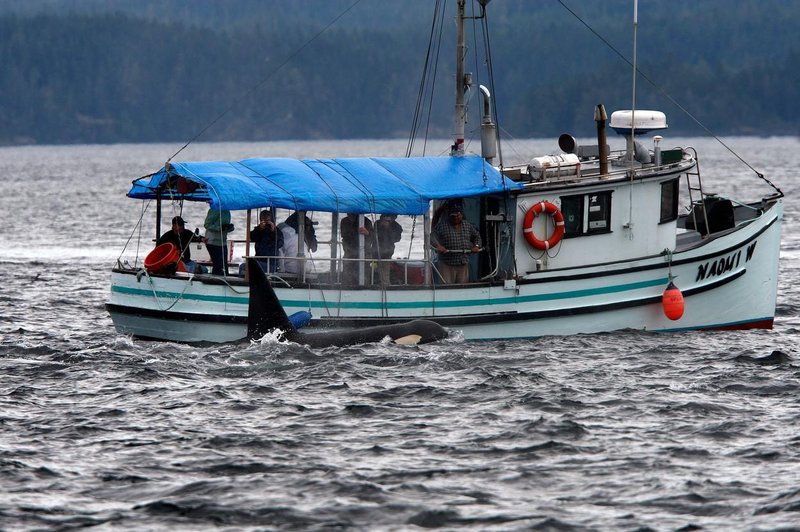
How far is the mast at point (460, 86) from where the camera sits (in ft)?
83.1

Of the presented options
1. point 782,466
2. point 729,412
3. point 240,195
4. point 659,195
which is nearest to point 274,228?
point 240,195

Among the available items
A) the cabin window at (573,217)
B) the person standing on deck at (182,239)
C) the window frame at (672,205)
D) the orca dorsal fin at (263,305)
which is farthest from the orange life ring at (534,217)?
the person standing on deck at (182,239)

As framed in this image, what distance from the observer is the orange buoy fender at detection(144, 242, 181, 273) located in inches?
945

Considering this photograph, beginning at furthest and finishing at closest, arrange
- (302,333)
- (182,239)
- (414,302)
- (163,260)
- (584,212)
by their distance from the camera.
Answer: (182,239) → (584,212) → (414,302) → (163,260) → (302,333)

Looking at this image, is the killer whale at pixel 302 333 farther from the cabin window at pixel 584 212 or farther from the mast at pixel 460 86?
the mast at pixel 460 86

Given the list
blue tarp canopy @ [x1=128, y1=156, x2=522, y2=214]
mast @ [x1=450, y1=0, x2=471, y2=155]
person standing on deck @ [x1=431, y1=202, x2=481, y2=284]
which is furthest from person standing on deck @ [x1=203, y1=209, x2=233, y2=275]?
mast @ [x1=450, y1=0, x2=471, y2=155]

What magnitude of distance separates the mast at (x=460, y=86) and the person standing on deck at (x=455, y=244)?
168 cm

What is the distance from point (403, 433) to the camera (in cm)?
1819

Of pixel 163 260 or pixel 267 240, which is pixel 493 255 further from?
pixel 163 260

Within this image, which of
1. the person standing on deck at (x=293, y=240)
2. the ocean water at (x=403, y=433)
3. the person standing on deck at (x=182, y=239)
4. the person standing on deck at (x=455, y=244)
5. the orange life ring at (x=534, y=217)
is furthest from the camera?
the person standing on deck at (x=182, y=239)

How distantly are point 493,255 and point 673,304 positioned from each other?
3599 millimetres

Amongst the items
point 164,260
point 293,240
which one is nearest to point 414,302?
point 293,240

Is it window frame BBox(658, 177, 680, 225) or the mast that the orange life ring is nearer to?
the mast

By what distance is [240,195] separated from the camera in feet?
76.8
